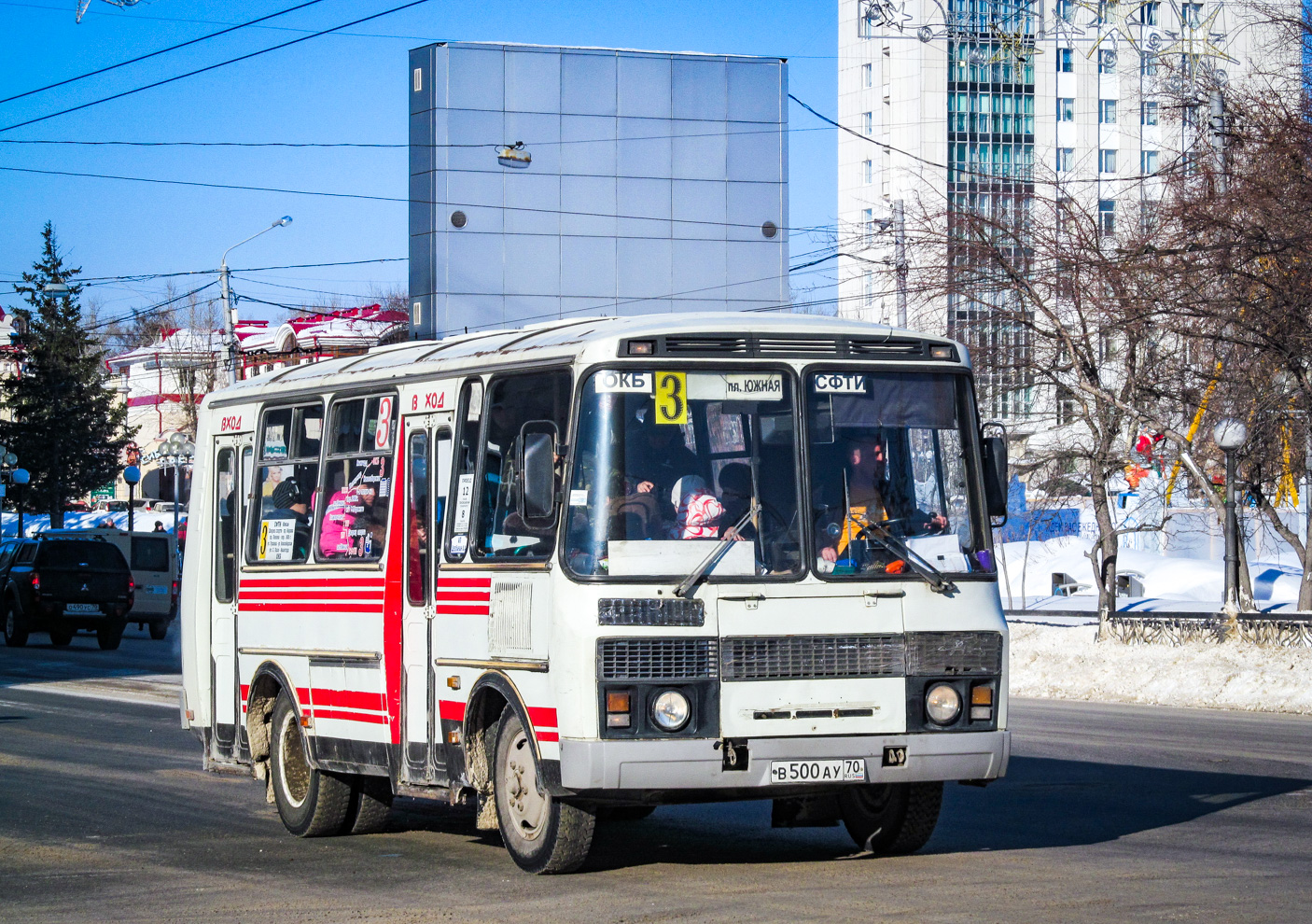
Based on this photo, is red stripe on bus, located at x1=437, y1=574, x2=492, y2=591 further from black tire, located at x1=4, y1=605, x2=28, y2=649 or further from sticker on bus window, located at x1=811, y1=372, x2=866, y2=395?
black tire, located at x1=4, y1=605, x2=28, y2=649

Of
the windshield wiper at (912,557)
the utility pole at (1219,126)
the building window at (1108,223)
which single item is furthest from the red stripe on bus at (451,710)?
the building window at (1108,223)

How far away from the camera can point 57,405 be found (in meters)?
77.3

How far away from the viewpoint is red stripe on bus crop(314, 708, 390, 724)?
981 cm

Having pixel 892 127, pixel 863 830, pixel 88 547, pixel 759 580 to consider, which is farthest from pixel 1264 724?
pixel 892 127

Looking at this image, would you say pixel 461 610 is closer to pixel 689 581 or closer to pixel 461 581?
pixel 461 581

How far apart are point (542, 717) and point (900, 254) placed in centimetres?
2357

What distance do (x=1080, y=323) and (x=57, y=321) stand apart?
61.1 metres

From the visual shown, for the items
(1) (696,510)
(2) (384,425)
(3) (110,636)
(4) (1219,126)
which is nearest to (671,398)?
(1) (696,510)

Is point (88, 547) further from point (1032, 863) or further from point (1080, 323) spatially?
point (1032, 863)

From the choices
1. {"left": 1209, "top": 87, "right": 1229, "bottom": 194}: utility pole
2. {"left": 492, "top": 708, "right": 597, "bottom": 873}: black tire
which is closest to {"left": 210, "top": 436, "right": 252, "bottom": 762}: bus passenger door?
{"left": 492, "top": 708, "right": 597, "bottom": 873}: black tire

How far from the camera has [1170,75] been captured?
2755cm

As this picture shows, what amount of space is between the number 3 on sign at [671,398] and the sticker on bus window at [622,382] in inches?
2.5

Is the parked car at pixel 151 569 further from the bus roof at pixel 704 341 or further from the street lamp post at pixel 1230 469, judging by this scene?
the bus roof at pixel 704 341

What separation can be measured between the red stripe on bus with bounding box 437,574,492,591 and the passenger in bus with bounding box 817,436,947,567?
5.66 ft
